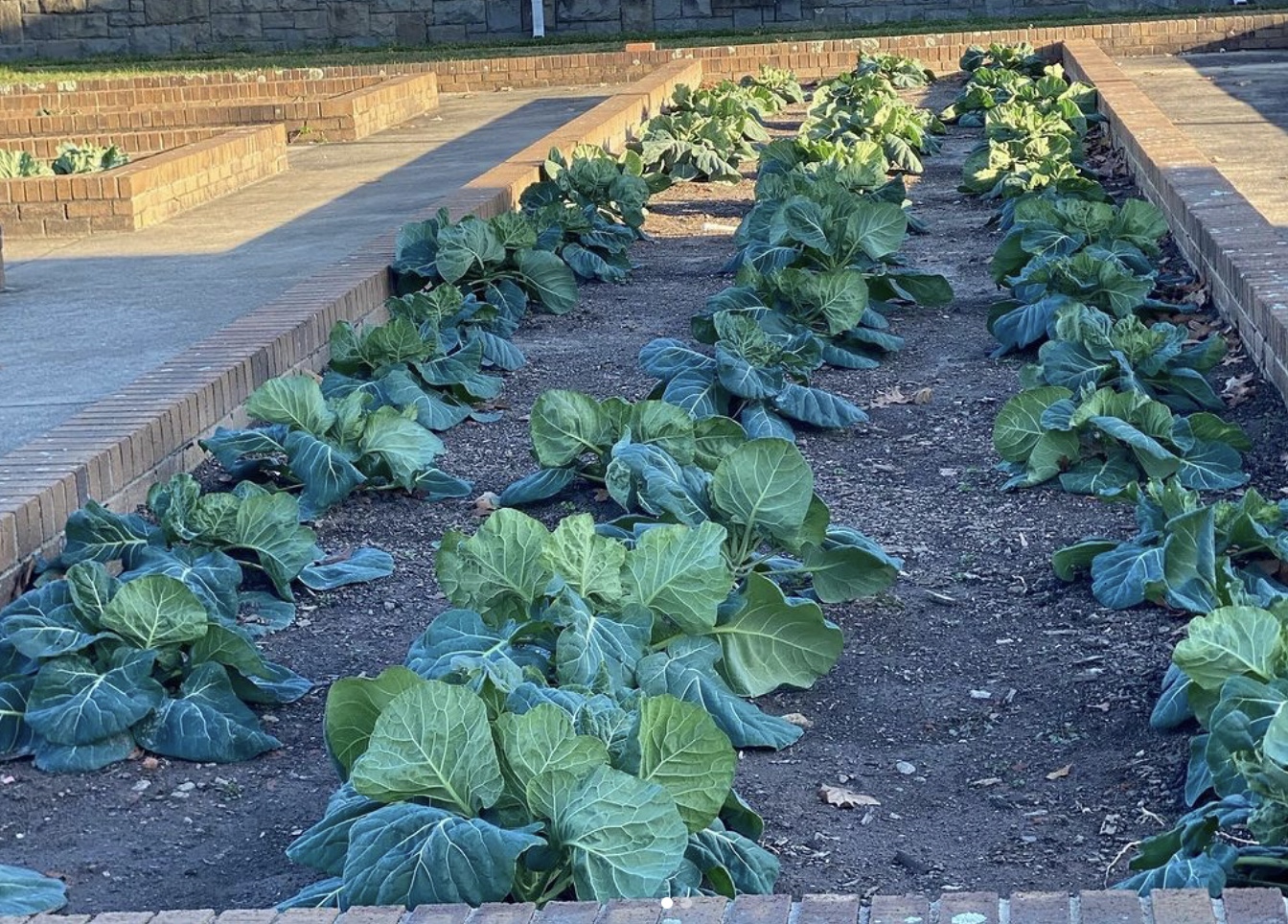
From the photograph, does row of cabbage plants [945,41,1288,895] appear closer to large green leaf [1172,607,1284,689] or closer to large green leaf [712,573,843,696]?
large green leaf [1172,607,1284,689]

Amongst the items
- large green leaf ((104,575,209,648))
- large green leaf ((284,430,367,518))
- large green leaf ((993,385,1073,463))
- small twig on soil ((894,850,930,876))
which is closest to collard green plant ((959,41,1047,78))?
large green leaf ((993,385,1073,463))

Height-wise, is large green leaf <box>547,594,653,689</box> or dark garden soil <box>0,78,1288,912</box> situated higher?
large green leaf <box>547,594,653,689</box>

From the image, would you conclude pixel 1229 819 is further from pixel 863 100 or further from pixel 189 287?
pixel 863 100

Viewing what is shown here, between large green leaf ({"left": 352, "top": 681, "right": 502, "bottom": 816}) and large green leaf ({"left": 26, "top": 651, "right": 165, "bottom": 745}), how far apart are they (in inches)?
43.8

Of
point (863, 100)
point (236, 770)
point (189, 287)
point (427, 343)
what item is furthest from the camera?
point (863, 100)

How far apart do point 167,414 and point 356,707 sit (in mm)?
2426

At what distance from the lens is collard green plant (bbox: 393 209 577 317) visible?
7375mm

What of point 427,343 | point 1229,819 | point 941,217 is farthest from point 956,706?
point 941,217

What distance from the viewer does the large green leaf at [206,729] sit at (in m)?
3.83

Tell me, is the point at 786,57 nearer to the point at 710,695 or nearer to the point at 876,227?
the point at 876,227

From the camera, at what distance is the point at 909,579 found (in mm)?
4719

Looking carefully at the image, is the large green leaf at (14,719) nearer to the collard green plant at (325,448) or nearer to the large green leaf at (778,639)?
the collard green plant at (325,448)

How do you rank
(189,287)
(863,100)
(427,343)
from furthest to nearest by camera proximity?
(863,100) < (189,287) < (427,343)

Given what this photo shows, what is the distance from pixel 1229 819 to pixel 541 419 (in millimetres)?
2641
